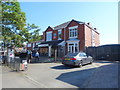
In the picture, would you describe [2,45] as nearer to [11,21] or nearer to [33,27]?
[11,21]

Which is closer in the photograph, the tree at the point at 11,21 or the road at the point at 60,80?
the road at the point at 60,80

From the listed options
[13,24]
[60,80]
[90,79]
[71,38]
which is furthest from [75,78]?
[71,38]

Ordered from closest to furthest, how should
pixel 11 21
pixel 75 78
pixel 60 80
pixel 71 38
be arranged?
pixel 60 80, pixel 75 78, pixel 11 21, pixel 71 38

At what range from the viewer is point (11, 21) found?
12.2 metres

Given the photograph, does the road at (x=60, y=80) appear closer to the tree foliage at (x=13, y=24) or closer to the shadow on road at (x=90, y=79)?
the shadow on road at (x=90, y=79)

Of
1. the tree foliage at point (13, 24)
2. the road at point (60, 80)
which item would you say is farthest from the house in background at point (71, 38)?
the road at point (60, 80)

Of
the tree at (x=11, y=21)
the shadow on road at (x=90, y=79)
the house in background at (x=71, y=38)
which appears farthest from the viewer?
the house in background at (x=71, y=38)

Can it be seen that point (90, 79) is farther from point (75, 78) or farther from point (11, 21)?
point (11, 21)

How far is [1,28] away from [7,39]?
1.58 m

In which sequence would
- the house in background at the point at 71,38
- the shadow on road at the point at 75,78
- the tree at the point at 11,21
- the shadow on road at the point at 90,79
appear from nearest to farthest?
the shadow on road at the point at 90,79
the shadow on road at the point at 75,78
the tree at the point at 11,21
the house in background at the point at 71,38

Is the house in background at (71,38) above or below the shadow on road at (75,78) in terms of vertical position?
above

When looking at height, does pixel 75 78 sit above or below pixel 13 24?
below

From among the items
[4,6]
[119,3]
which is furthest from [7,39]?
[119,3]

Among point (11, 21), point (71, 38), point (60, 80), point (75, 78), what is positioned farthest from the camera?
point (71, 38)
